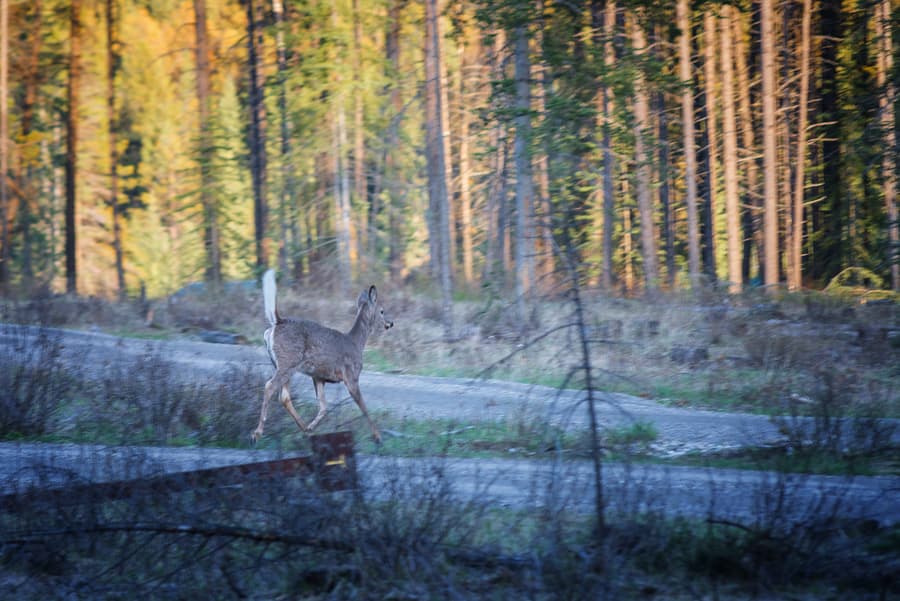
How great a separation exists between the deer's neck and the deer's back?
412 mm

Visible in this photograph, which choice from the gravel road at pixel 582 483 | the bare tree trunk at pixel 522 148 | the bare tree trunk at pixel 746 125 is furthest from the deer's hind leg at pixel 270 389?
the bare tree trunk at pixel 746 125

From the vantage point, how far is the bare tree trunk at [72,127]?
30766mm

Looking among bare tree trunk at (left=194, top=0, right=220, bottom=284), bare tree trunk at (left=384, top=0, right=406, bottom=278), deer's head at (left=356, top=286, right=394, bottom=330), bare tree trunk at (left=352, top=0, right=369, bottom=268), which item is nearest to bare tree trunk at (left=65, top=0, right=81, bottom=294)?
bare tree trunk at (left=194, top=0, right=220, bottom=284)

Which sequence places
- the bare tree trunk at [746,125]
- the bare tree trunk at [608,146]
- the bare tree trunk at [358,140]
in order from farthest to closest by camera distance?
the bare tree trunk at [746,125]
the bare tree trunk at [358,140]
the bare tree trunk at [608,146]

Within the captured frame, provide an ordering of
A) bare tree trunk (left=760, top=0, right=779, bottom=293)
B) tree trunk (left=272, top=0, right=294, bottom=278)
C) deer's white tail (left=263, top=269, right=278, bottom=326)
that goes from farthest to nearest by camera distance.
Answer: tree trunk (left=272, top=0, right=294, bottom=278) < bare tree trunk (left=760, top=0, right=779, bottom=293) < deer's white tail (left=263, top=269, right=278, bottom=326)

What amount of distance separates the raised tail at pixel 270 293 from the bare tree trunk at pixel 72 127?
2271 cm

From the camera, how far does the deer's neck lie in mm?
11688

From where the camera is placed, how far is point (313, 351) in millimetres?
10820

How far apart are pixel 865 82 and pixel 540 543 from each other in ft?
102

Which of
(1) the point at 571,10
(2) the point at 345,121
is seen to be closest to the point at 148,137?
(2) the point at 345,121

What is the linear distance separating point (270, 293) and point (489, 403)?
173 inches

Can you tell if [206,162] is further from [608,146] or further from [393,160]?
[608,146]

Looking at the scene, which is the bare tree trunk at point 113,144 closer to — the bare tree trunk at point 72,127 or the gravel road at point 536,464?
the bare tree trunk at point 72,127

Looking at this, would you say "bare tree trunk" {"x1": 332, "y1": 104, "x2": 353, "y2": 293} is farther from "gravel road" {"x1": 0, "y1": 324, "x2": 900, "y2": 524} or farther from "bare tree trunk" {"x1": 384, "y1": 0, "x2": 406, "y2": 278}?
"gravel road" {"x1": 0, "y1": 324, "x2": 900, "y2": 524}
